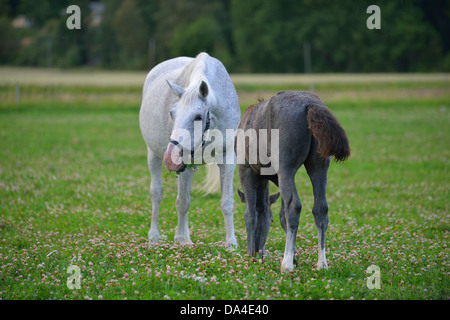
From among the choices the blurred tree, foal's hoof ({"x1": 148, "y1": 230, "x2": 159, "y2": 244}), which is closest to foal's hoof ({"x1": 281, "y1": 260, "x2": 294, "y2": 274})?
foal's hoof ({"x1": 148, "y1": 230, "x2": 159, "y2": 244})

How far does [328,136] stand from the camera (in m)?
5.86

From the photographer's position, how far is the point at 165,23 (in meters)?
79.2

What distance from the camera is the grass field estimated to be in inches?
238

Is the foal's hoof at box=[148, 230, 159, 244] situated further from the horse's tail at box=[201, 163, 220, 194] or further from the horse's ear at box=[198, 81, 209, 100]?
the horse's ear at box=[198, 81, 209, 100]

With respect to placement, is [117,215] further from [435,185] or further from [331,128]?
[435,185]

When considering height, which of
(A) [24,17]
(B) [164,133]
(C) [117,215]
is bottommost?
(C) [117,215]

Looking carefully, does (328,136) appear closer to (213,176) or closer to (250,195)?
(250,195)

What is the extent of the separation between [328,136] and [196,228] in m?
4.61

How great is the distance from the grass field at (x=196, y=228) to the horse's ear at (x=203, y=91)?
1.40m

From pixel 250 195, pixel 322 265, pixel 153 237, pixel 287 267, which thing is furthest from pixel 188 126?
pixel 153 237

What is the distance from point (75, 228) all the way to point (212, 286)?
A: 4409 millimetres

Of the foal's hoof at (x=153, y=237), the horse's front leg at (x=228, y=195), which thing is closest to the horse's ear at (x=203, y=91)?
the horse's front leg at (x=228, y=195)

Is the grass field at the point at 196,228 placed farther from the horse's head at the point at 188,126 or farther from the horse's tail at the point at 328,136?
the horse's tail at the point at 328,136
